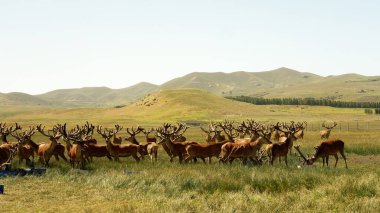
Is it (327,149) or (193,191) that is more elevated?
(327,149)

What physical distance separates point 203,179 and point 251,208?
445 centimetres

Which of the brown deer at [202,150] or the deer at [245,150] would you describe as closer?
the deer at [245,150]

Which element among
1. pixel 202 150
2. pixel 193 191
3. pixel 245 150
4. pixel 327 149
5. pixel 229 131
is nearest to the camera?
pixel 193 191

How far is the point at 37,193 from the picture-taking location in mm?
15336

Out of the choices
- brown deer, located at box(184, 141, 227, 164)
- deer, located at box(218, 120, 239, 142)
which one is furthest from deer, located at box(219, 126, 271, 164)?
deer, located at box(218, 120, 239, 142)

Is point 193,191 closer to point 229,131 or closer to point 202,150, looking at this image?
point 202,150

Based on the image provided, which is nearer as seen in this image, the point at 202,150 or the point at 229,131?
the point at 202,150

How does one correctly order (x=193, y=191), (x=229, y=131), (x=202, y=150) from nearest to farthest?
1. (x=193, y=191)
2. (x=202, y=150)
3. (x=229, y=131)

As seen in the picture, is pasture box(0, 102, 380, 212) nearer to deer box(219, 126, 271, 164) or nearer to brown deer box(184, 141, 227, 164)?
deer box(219, 126, 271, 164)

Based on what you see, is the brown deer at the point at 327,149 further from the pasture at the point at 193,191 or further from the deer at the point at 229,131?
the pasture at the point at 193,191

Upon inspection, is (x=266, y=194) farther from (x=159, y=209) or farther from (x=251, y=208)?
(x=159, y=209)

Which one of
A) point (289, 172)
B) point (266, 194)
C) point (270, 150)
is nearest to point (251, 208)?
point (266, 194)

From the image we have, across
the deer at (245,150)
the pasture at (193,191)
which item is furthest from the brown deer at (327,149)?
the pasture at (193,191)

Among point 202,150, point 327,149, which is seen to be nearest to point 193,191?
point 202,150
